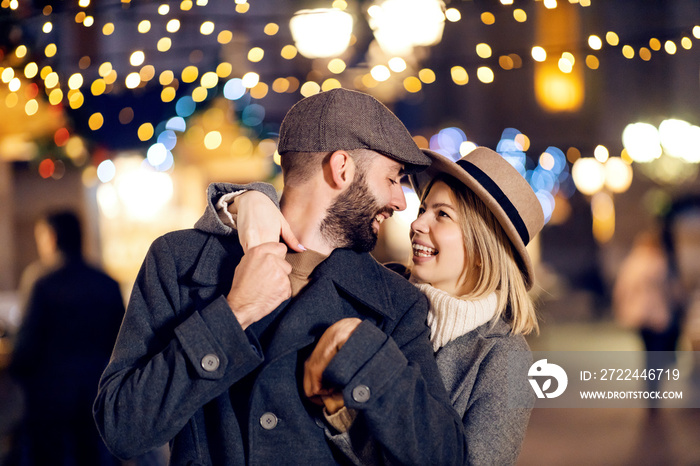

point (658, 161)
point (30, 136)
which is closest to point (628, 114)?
point (658, 161)

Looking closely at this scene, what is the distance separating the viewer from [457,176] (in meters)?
2.35

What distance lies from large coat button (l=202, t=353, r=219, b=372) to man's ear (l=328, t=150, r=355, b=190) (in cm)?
70

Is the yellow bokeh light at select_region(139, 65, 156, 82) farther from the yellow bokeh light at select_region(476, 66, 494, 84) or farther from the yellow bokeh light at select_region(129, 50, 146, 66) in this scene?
the yellow bokeh light at select_region(476, 66, 494, 84)

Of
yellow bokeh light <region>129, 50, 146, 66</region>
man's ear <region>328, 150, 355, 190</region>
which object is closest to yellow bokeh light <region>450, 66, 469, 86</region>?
yellow bokeh light <region>129, 50, 146, 66</region>

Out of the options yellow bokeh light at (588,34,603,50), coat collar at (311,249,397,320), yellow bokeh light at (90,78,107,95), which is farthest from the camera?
yellow bokeh light at (90,78,107,95)

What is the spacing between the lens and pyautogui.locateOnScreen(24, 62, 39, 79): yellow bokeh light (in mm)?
3308

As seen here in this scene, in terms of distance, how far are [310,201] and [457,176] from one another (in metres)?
0.65

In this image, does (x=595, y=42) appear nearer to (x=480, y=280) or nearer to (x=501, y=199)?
(x=501, y=199)

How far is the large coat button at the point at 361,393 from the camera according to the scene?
5.10 feet

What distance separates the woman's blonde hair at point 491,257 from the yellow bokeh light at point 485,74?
1.70m

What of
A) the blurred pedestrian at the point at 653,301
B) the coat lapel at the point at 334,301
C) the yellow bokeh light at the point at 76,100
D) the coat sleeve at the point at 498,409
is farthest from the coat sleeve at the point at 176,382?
the blurred pedestrian at the point at 653,301

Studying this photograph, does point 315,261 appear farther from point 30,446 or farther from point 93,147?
point 93,147

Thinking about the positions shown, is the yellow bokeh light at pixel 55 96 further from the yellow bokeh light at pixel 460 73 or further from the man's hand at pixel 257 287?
the man's hand at pixel 257 287

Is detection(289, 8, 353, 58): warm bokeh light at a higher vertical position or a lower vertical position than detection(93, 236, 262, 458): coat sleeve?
higher
